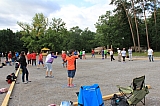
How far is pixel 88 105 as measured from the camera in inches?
193

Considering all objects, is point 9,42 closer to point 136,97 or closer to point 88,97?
point 88,97

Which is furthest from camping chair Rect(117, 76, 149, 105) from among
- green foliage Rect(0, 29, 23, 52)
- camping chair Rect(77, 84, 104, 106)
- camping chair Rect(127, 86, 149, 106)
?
green foliage Rect(0, 29, 23, 52)

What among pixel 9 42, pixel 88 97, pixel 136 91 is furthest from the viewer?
pixel 9 42

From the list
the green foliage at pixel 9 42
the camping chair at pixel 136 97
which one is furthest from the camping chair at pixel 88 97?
the green foliage at pixel 9 42

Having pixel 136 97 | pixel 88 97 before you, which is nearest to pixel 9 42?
pixel 88 97

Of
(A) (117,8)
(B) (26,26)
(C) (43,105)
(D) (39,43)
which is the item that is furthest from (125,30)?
(C) (43,105)

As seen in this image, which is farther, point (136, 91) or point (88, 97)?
point (136, 91)

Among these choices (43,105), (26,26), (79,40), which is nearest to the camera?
(43,105)

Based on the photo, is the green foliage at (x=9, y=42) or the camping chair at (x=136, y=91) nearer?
the camping chair at (x=136, y=91)

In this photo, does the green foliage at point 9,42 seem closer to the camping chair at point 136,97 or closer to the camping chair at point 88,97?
the camping chair at point 88,97

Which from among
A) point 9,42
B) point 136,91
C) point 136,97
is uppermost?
point 9,42

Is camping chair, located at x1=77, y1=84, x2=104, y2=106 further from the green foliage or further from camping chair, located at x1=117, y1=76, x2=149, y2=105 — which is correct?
the green foliage

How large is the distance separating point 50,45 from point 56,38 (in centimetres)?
334

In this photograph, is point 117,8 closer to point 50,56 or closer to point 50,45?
point 50,45
